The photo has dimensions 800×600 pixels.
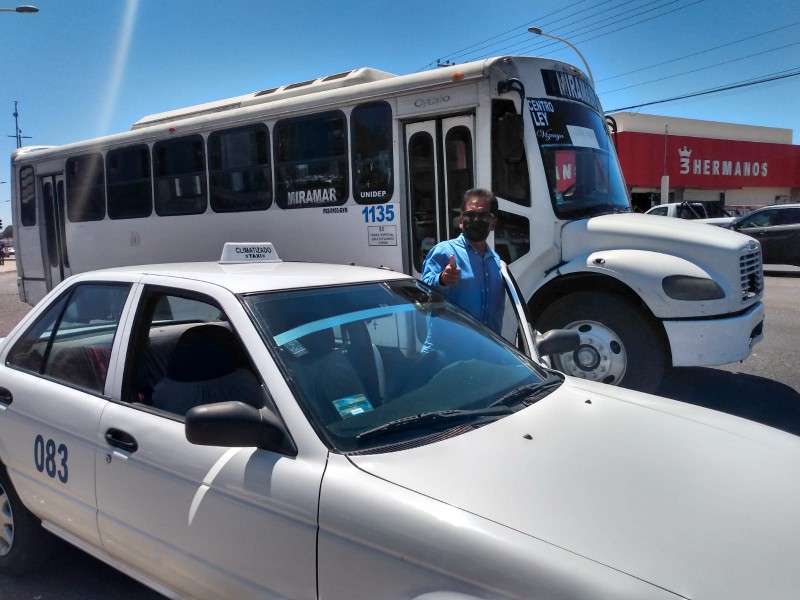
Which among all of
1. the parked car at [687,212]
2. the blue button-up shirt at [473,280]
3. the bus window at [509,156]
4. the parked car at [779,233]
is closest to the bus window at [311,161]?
the bus window at [509,156]

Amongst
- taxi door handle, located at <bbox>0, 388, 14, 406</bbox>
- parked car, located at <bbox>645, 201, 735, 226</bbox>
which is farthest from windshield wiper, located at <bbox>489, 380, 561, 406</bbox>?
parked car, located at <bbox>645, 201, 735, 226</bbox>

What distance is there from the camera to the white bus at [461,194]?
5477mm

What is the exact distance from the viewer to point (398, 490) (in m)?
1.92

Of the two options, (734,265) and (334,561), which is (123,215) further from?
(334,561)

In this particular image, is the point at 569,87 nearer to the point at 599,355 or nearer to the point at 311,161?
the point at 599,355

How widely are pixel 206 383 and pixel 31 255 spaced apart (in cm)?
1051

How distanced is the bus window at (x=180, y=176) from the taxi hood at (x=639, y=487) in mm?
7092

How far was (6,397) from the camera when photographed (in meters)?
3.21

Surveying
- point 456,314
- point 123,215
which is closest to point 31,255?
point 123,215

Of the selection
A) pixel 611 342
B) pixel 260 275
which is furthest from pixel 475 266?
pixel 611 342

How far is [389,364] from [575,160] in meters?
4.24

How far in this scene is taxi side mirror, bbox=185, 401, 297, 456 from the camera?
211 centimetres

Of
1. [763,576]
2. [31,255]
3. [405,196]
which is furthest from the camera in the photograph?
[31,255]

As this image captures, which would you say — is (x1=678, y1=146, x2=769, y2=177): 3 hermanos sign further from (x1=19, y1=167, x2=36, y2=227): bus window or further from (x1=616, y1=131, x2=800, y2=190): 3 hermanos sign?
(x1=19, y1=167, x2=36, y2=227): bus window
